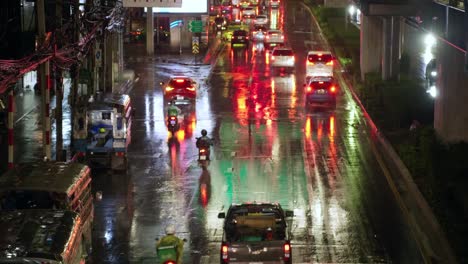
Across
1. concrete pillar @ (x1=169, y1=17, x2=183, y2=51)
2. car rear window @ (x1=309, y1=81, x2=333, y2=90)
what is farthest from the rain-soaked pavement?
concrete pillar @ (x1=169, y1=17, x2=183, y2=51)

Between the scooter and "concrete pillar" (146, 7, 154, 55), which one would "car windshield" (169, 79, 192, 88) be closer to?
the scooter

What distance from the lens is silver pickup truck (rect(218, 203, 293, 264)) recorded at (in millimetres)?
19344

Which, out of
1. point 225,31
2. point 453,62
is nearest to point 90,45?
point 453,62

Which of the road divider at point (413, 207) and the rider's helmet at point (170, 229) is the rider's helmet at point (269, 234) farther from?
the rider's helmet at point (170, 229)

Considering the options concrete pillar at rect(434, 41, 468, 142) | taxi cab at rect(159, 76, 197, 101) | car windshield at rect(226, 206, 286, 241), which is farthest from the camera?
taxi cab at rect(159, 76, 197, 101)

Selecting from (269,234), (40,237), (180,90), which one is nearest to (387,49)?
(180,90)

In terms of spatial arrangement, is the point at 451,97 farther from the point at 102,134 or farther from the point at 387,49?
the point at 387,49

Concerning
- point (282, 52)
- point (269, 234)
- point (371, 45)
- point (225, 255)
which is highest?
point (371, 45)

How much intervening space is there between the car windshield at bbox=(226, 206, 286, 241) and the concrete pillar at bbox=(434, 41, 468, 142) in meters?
14.3

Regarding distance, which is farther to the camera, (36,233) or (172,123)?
(172,123)

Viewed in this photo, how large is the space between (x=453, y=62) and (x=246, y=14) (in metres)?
64.8

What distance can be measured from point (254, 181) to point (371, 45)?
30.1 meters

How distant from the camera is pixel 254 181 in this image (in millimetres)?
31016

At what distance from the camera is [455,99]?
36125mm
